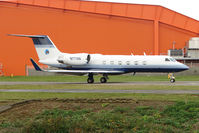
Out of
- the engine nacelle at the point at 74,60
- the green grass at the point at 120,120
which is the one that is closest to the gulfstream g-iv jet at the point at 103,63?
the engine nacelle at the point at 74,60

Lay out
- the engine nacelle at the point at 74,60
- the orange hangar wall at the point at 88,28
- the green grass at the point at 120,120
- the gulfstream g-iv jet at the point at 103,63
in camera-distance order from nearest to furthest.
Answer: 1. the green grass at the point at 120,120
2. the gulfstream g-iv jet at the point at 103,63
3. the engine nacelle at the point at 74,60
4. the orange hangar wall at the point at 88,28

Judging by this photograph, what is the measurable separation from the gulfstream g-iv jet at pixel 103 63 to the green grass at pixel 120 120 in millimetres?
19013

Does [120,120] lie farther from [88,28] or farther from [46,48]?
[88,28]

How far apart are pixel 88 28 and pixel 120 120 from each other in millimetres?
41942

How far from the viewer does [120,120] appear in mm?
10156

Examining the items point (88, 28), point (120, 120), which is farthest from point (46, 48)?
point (120, 120)

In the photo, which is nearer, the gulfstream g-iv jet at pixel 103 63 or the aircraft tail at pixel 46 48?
the gulfstream g-iv jet at pixel 103 63

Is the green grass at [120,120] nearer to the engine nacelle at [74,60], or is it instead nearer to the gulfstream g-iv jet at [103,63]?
the gulfstream g-iv jet at [103,63]

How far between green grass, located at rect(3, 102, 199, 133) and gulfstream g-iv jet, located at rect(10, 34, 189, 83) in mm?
19013

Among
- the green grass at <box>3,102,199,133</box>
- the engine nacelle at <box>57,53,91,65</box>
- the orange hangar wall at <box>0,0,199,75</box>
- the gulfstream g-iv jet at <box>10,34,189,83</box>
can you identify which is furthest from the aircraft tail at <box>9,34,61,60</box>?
the green grass at <box>3,102,199,133</box>

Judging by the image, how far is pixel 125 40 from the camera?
5103 centimetres

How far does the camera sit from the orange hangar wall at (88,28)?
167ft

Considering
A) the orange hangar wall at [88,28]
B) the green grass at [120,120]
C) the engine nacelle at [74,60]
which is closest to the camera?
the green grass at [120,120]

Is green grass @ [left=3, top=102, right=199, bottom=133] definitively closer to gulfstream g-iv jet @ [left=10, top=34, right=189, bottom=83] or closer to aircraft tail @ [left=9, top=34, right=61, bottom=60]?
gulfstream g-iv jet @ [left=10, top=34, right=189, bottom=83]
